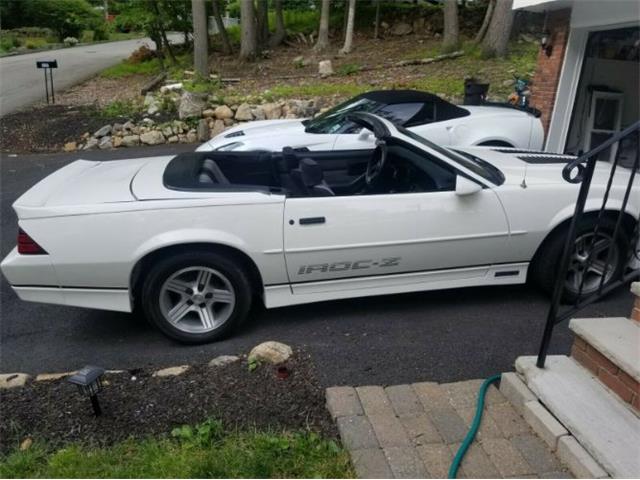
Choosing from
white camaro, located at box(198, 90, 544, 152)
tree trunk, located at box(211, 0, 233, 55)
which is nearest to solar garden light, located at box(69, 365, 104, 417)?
white camaro, located at box(198, 90, 544, 152)

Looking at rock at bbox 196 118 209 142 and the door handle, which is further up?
the door handle

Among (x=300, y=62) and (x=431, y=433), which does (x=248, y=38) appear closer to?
(x=300, y=62)

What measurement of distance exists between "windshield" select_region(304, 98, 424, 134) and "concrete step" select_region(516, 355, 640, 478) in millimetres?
4530

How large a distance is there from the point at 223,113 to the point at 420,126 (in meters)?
5.63

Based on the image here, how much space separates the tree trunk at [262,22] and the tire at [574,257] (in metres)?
16.8

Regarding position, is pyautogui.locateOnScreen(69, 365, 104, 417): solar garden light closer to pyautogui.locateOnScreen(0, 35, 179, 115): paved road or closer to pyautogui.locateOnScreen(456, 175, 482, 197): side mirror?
pyautogui.locateOnScreen(456, 175, 482, 197): side mirror

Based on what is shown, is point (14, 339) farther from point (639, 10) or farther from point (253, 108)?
point (253, 108)

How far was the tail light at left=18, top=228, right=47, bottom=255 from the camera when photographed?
3561mm

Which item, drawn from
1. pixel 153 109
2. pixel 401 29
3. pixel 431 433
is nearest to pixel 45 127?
pixel 153 109

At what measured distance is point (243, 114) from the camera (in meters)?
11.6

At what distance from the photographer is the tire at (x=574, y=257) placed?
422 cm

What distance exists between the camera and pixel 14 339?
4.01 metres

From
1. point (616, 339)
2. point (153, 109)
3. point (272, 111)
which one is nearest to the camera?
point (616, 339)

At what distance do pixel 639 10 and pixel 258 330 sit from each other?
5.67 metres
